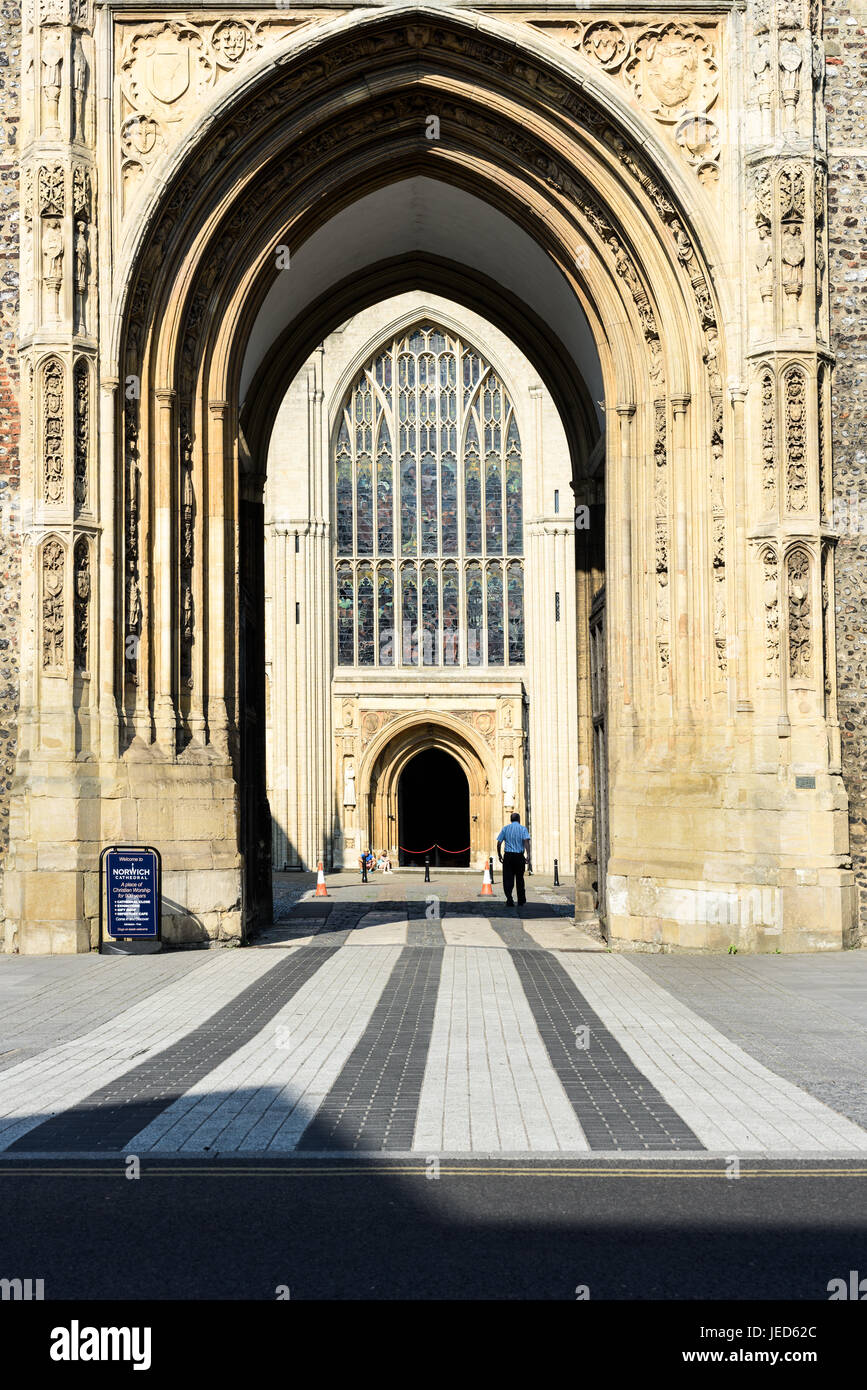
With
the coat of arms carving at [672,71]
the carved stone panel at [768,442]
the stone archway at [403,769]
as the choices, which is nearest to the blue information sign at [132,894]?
the carved stone panel at [768,442]

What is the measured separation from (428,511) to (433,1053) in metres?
31.1

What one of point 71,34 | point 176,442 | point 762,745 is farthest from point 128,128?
point 762,745

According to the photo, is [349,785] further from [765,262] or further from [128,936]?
[765,262]

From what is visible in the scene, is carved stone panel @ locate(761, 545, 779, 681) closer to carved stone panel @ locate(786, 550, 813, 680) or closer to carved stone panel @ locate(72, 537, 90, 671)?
carved stone panel @ locate(786, 550, 813, 680)

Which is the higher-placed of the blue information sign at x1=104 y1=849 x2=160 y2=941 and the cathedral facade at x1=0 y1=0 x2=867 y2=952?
the cathedral facade at x1=0 y1=0 x2=867 y2=952

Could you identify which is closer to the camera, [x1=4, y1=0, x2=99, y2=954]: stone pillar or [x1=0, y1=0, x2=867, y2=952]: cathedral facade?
[x1=4, y1=0, x2=99, y2=954]: stone pillar

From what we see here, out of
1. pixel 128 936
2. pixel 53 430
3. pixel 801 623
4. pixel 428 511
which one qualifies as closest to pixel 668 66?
pixel 801 623

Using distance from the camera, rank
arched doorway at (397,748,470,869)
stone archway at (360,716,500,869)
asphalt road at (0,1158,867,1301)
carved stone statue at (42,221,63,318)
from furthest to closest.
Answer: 1. arched doorway at (397,748,470,869)
2. stone archway at (360,716,500,869)
3. carved stone statue at (42,221,63,318)
4. asphalt road at (0,1158,867,1301)

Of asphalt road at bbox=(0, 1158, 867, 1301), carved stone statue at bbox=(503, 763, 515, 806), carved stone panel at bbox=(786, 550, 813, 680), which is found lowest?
asphalt road at bbox=(0, 1158, 867, 1301)

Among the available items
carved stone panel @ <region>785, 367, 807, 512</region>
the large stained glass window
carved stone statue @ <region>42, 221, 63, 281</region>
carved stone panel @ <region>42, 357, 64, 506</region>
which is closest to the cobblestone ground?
carved stone panel @ <region>785, 367, 807, 512</region>

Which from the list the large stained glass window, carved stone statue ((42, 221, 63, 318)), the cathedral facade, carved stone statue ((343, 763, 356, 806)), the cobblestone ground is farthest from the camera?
the large stained glass window

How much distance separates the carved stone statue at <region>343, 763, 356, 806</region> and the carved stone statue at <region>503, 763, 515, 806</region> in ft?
12.5

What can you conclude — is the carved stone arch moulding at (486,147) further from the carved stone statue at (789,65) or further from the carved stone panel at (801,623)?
the carved stone statue at (789,65)

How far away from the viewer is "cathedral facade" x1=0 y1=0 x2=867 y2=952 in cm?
1430
